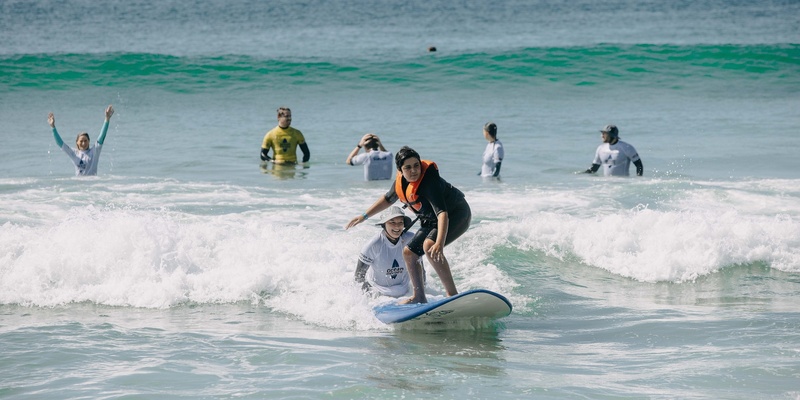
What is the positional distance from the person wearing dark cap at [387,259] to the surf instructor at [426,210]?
206mm

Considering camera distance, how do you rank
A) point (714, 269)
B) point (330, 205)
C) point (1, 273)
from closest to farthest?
point (1, 273)
point (714, 269)
point (330, 205)

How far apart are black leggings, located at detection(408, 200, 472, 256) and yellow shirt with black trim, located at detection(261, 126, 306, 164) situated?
31.5 ft

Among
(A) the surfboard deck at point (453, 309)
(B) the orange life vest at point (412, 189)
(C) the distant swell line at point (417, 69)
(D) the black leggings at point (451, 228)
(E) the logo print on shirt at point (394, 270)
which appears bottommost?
(A) the surfboard deck at point (453, 309)

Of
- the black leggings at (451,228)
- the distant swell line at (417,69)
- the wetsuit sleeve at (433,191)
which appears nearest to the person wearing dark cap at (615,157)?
the black leggings at (451,228)

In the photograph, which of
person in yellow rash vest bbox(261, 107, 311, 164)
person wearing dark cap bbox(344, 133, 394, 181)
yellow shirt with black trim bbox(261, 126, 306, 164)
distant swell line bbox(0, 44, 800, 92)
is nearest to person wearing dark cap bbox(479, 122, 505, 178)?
person wearing dark cap bbox(344, 133, 394, 181)

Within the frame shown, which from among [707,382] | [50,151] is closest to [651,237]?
[707,382]

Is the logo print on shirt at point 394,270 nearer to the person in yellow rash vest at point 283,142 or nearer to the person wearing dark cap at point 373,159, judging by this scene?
the person wearing dark cap at point 373,159

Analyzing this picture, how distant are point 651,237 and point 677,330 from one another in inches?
141

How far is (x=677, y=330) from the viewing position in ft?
27.5

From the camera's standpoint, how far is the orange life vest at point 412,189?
802 centimetres

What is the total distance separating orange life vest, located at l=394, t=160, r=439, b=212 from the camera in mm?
8023

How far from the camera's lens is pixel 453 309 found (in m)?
8.23

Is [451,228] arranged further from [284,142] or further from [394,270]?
[284,142]

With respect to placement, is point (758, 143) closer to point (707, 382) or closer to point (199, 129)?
point (199, 129)
